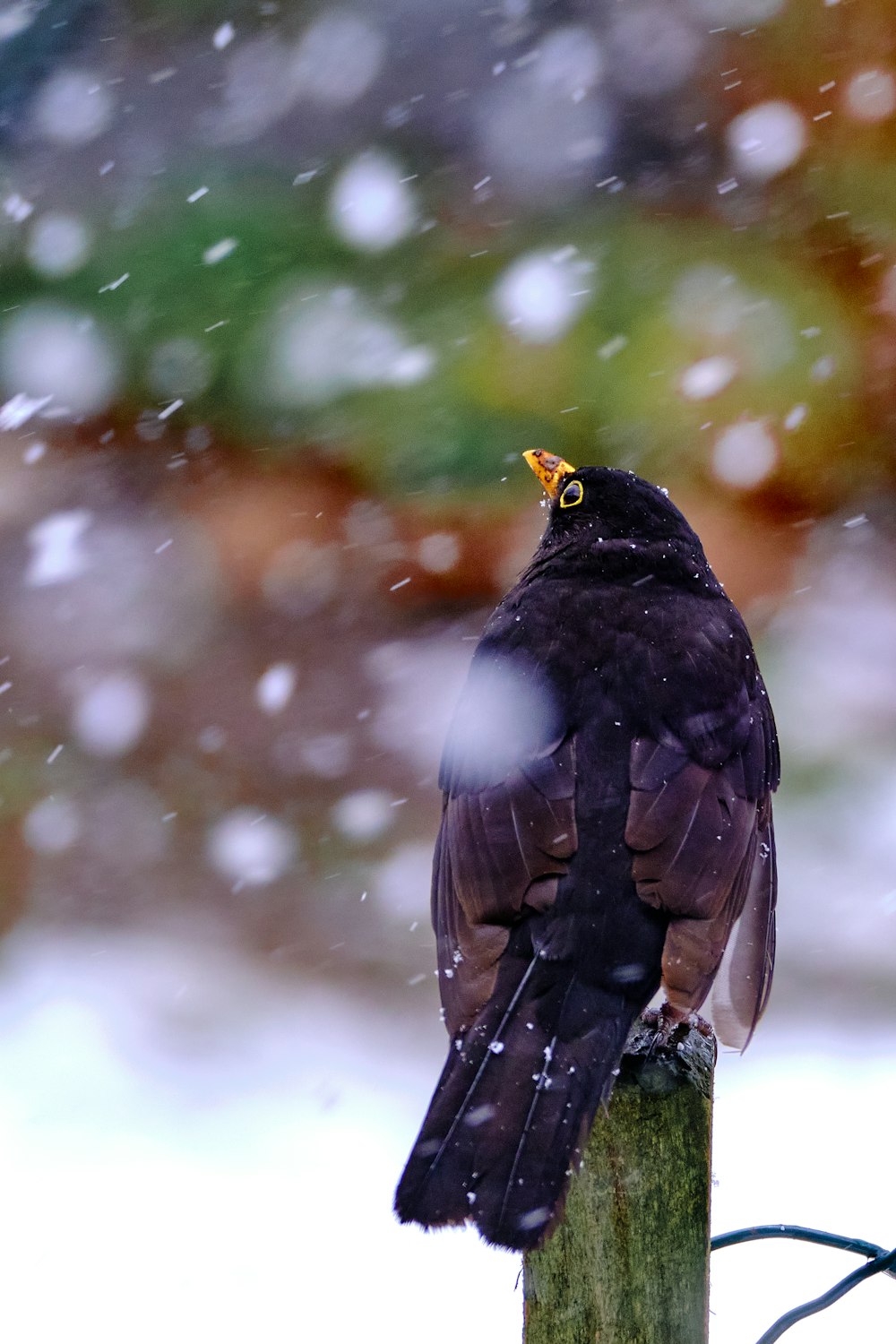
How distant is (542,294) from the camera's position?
13.7ft

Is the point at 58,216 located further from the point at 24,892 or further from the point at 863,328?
the point at 863,328

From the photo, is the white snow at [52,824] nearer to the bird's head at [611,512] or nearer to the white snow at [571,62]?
the bird's head at [611,512]

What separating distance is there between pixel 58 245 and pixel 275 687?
5.43 feet

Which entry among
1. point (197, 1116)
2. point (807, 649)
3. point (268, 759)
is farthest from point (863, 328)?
point (197, 1116)

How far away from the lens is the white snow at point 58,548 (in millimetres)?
4418

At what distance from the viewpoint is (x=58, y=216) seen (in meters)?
4.22

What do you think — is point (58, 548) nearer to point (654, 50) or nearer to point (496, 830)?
point (654, 50)

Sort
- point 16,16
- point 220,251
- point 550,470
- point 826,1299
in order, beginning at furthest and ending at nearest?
1. point 16,16
2. point 220,251
3. point 550,470
4. point 826,1299

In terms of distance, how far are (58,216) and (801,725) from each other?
310 centimetres

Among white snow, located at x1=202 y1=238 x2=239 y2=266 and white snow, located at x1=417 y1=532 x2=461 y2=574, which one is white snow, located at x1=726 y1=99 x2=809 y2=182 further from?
white snow, located at x1=202 y1=238 x2=239 y2=266

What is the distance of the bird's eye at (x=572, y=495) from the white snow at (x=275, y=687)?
2.40 m

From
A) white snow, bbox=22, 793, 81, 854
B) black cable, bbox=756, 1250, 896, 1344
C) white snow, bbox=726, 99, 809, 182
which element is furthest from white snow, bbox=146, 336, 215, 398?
black cable, bbox=756, 1250, 896, 1344

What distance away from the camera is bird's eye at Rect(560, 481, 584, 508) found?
221 centimetres

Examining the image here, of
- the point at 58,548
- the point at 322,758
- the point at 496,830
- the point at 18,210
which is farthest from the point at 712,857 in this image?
the point at 18,210
